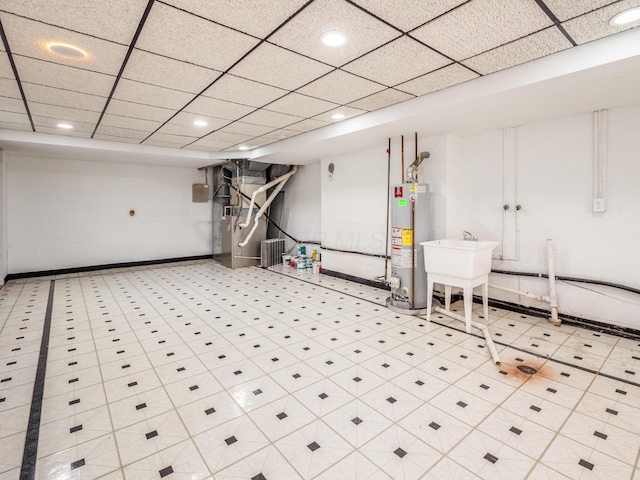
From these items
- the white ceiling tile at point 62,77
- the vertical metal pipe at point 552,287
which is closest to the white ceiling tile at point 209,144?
the white ceiling tile at point 62,77

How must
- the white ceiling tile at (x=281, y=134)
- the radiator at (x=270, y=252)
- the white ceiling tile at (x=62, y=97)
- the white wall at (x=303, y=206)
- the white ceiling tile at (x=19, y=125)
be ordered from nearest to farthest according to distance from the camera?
the white ceiling tile at (x=62, y=97) → the white ceiling tile at (x=19, y=125) → the white ceiling tile at (x=281, y=134) → the white wall at (x=303, y=206) → the radiator at (x=270, y=252)

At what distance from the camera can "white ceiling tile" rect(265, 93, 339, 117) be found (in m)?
Result: 3.91

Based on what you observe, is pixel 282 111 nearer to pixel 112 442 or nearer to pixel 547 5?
pixel 547 5

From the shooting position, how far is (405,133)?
16.0 ft

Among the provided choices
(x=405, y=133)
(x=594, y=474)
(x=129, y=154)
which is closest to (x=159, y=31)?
(x=405, y=133)

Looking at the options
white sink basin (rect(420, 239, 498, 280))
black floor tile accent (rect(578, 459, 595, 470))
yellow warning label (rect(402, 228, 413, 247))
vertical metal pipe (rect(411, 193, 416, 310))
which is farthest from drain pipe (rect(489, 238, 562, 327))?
black floor tile accent (rect(578, 459, 595, 470))

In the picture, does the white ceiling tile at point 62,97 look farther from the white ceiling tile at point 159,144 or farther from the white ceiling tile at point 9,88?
the white ceiling tile at point 159,144

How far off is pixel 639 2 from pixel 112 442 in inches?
175

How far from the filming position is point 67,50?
8.77 feet

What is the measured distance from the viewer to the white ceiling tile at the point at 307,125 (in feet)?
16.3

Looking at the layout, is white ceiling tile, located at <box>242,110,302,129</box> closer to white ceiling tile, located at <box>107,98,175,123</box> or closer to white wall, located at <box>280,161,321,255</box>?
white ceiling tile, located at <box>107,98,175,123</box>

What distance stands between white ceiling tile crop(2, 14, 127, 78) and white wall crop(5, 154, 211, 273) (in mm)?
5694

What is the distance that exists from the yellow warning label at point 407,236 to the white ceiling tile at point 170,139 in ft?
13.8

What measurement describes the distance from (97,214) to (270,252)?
13.9 feet
